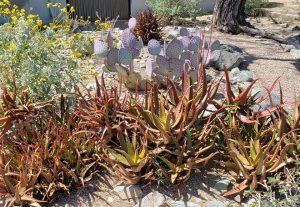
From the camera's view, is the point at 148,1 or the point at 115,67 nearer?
the point at 115,67

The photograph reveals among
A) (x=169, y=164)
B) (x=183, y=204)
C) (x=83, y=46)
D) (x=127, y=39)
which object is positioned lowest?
(x=183, y=204)

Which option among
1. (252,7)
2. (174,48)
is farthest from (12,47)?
(252,7)

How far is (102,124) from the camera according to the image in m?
3.41

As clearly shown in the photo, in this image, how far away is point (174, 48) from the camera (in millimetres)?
4141

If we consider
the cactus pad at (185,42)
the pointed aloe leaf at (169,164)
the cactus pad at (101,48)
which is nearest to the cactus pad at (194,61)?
the cactus pad at (185,42)

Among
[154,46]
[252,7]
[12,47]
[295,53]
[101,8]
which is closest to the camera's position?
[12,47]

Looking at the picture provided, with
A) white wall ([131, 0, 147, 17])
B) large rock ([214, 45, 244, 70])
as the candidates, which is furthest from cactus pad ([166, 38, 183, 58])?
white wall ([131, 0, 147, 17])

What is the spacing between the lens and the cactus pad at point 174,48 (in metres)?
4.13

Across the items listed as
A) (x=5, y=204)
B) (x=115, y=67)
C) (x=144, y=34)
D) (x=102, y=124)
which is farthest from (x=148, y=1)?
(x=5, y=204)

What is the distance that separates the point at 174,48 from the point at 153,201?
167 centimetres

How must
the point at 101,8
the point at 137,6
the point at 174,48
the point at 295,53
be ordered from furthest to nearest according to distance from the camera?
the point at 137,6
the point at 101,8
the point at 295,53
the point at 174,48

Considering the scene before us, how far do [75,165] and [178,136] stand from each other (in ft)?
2.75

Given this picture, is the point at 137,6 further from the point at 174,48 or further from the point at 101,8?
the point at 174,48

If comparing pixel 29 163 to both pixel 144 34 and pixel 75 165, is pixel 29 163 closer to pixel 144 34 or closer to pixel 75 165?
pixel 75 165
